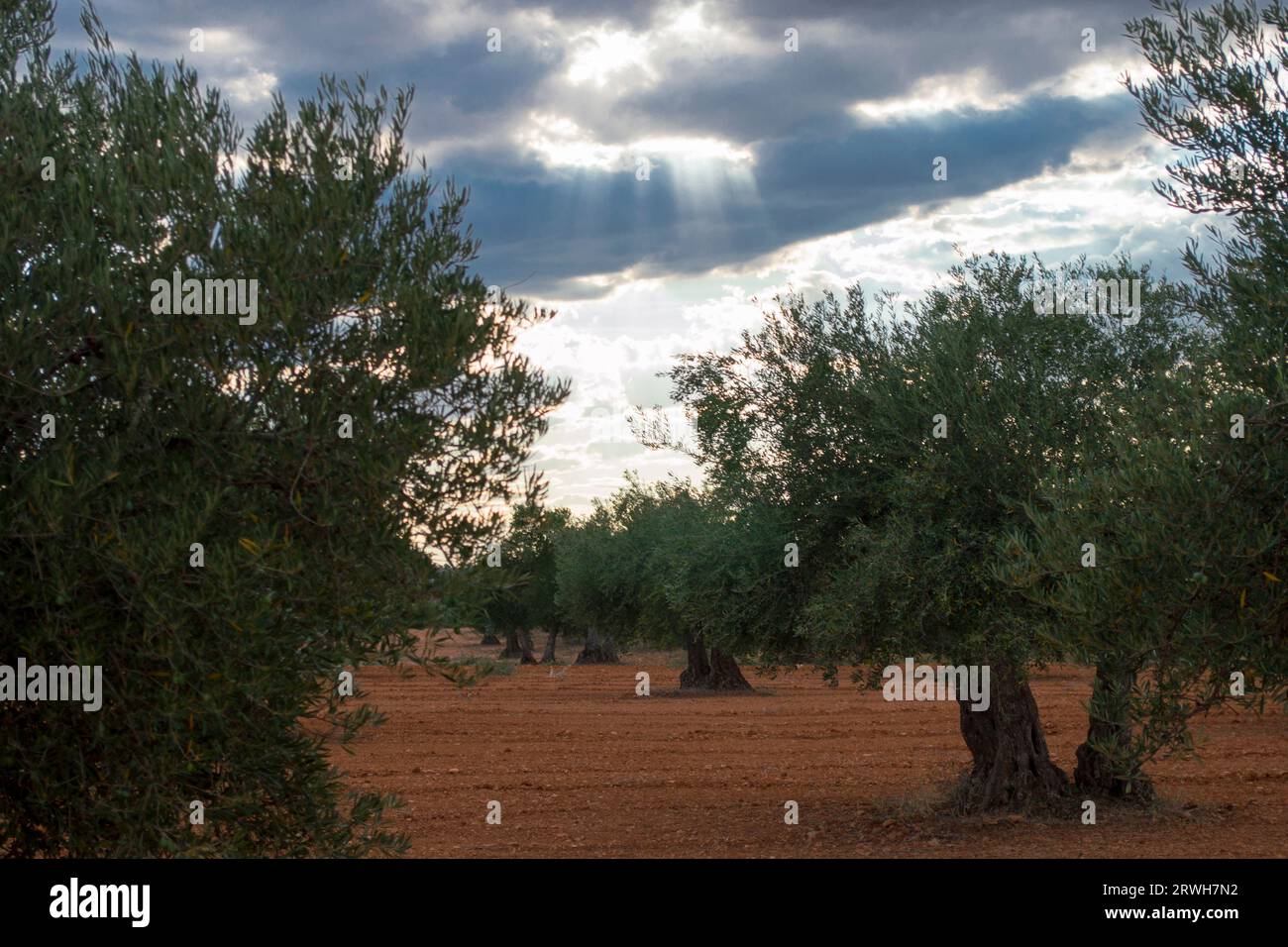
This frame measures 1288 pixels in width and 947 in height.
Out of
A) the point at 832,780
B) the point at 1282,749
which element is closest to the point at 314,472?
the point at 832,780

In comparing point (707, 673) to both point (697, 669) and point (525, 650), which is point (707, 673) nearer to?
point (697, 669)

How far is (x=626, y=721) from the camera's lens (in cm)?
3609

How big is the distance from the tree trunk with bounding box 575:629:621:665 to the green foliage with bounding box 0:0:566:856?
218 feet

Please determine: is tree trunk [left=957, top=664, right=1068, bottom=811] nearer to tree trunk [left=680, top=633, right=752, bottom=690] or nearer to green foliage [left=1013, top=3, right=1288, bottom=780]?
green foliage [left=1013, top=3, right=1288, bottom=780]

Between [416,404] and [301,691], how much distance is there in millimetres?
2062

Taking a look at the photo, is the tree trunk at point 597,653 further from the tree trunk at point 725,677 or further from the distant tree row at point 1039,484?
the distant tree row at point 1039,484

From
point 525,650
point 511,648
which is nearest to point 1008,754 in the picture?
point 525,650

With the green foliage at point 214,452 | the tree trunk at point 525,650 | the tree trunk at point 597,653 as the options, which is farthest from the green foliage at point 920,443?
the tree trunk at point 525,650

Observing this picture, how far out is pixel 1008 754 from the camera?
18.9m

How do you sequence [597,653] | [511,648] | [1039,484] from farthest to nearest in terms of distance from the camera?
[511,648], [597,653], [1039,484]

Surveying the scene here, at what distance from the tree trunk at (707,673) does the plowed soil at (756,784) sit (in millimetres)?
7086

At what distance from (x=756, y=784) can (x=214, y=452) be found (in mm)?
18979

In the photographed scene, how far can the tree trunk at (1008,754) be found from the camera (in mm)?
18578

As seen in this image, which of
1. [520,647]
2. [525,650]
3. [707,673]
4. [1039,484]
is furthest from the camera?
[520,647]
